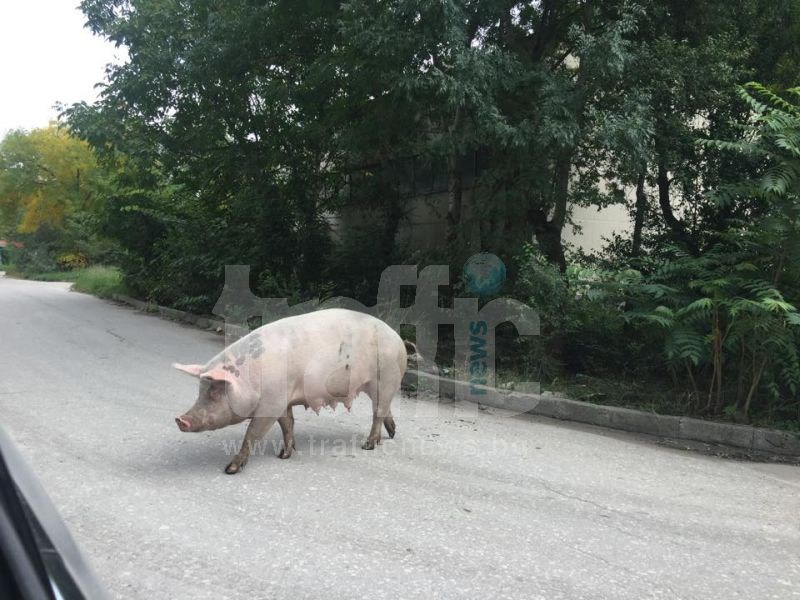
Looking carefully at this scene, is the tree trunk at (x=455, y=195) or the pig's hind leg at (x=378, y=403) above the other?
the tree trunk at (x=455, y=195)

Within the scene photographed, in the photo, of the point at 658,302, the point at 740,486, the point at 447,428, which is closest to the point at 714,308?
the point at 658,302

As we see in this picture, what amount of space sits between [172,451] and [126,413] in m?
1.35

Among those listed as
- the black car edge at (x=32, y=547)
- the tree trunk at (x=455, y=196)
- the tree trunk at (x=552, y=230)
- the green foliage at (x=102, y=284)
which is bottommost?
the black car edge at (x=32, y=547)

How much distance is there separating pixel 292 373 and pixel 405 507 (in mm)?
1359

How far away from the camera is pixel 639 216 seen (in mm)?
10086

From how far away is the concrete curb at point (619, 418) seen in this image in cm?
633

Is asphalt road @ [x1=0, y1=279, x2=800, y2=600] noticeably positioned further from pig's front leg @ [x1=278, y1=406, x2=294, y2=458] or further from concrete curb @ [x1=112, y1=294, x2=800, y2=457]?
concrete curb @ [x1=112, y1=294, x2=800, y2=457]

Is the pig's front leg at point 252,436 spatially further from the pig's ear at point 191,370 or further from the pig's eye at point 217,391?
the pig's ear at point 191,370

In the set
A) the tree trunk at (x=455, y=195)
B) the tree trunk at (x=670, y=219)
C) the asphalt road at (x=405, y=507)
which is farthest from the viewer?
the tree trunk at (x=455, y=195)

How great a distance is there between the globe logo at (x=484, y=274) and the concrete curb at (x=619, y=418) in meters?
1.65

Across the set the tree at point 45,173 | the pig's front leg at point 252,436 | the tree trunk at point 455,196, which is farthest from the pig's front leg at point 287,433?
the tree at point 45,173

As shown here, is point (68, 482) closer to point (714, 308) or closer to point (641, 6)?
point (714, 308)

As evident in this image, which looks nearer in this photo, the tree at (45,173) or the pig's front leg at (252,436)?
the pig's front leg at (252,436)

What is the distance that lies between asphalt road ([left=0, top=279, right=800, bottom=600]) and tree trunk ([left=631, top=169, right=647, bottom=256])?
14.3 ft
